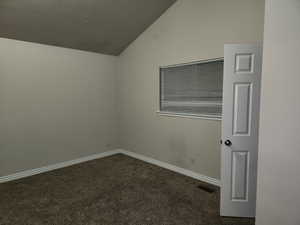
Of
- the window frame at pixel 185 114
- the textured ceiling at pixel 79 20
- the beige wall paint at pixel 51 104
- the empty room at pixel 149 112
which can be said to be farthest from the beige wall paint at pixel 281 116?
the beige wall paint at pixel 51 104

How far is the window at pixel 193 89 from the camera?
114 inches

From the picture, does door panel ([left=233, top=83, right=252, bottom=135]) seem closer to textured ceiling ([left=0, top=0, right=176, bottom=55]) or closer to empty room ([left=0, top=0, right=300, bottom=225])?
empty room ([left=0, top=0, right=300, bottom=225])

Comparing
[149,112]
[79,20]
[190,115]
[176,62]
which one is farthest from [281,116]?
[79,20]

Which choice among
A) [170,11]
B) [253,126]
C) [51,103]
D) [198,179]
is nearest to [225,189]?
[253,126]

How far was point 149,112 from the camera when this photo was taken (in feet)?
12.6

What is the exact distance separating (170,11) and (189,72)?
1210 mm

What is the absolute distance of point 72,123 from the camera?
3.75m

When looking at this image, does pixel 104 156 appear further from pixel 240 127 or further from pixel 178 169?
pixel 240 127

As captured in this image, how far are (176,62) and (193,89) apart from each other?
601mm

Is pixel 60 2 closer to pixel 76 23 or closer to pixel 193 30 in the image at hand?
pixel 76 23

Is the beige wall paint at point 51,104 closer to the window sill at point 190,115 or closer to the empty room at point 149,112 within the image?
the empty room at point 149,112

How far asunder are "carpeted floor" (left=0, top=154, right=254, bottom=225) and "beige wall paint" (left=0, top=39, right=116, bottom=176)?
527 mm

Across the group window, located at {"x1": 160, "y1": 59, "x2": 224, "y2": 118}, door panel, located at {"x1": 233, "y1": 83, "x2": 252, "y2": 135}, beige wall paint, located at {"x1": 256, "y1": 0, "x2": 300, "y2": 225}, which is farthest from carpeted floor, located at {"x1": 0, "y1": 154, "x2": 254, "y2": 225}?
window, located at {"x1": 160, "y1": 59, "x2": 224, "y2": 118}

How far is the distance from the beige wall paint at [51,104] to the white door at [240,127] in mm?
2986
